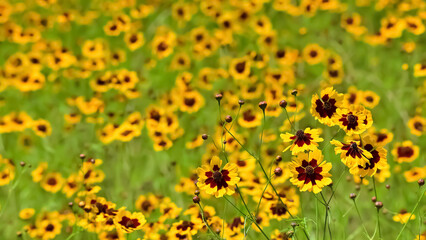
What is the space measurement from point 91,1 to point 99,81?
7.08ft

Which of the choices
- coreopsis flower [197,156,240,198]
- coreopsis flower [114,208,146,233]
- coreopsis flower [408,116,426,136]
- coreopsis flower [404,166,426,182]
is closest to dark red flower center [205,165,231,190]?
coreopsis flower [197,156,240,198]

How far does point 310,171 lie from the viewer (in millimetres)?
1778

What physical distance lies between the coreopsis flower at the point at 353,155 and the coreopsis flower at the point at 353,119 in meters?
0.05

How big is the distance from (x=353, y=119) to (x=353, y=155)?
0.12 meters

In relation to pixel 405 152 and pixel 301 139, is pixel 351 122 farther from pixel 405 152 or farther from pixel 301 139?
pixel 405 152

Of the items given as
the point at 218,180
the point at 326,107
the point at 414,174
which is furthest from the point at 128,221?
the point at 414,174

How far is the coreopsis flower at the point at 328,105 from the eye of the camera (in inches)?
71.8

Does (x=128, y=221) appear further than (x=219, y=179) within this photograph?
Yes

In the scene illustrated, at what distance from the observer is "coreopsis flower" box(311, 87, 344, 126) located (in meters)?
1.82

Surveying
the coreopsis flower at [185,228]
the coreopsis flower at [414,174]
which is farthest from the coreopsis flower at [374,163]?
the coreopsis flower at [414,174]

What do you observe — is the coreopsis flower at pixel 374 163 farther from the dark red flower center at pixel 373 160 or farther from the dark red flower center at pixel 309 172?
the dark red flower center at pixel 309 172

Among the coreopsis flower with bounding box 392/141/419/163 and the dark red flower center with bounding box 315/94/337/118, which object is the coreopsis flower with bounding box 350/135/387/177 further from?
the coreopsis flower with bounding box 392/141/419/163

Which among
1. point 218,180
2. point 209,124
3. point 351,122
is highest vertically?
point 351,122

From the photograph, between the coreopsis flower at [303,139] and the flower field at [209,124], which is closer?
the coreopsis flower at [303,139]
